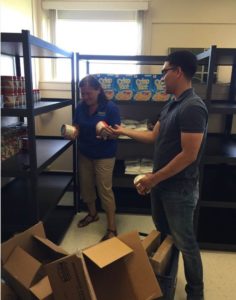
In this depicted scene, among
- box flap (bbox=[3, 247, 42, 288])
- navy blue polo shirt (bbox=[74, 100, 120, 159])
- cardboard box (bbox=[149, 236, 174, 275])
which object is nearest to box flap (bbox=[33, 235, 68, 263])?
box flap (bbox=[3, 247, 42, 288])

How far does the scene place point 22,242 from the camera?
5.07 feet

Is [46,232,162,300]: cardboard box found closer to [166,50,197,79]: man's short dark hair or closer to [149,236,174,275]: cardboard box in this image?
[149,236,174,275]: cardboard box

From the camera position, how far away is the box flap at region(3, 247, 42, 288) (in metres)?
1.35

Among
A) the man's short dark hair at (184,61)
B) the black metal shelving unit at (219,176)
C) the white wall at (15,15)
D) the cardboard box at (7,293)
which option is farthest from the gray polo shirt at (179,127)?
the white wall at (15,15)

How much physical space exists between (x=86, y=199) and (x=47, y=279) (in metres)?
1.26

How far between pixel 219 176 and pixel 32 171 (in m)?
2.14

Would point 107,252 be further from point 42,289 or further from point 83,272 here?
point 42,289

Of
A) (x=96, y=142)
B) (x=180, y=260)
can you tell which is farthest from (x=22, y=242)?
(x=180, y=260)

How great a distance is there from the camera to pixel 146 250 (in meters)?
1.58

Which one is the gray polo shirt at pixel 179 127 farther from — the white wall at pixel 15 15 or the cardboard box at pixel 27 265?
the white wall at pixel 15 15

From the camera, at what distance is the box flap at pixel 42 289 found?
4.27 feet

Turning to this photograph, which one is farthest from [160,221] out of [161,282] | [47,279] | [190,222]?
[47,279]

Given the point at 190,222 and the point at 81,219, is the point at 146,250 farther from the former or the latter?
the point at 81,219

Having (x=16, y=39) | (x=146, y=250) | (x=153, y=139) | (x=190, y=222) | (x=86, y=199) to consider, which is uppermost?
(x=16, y=39)
